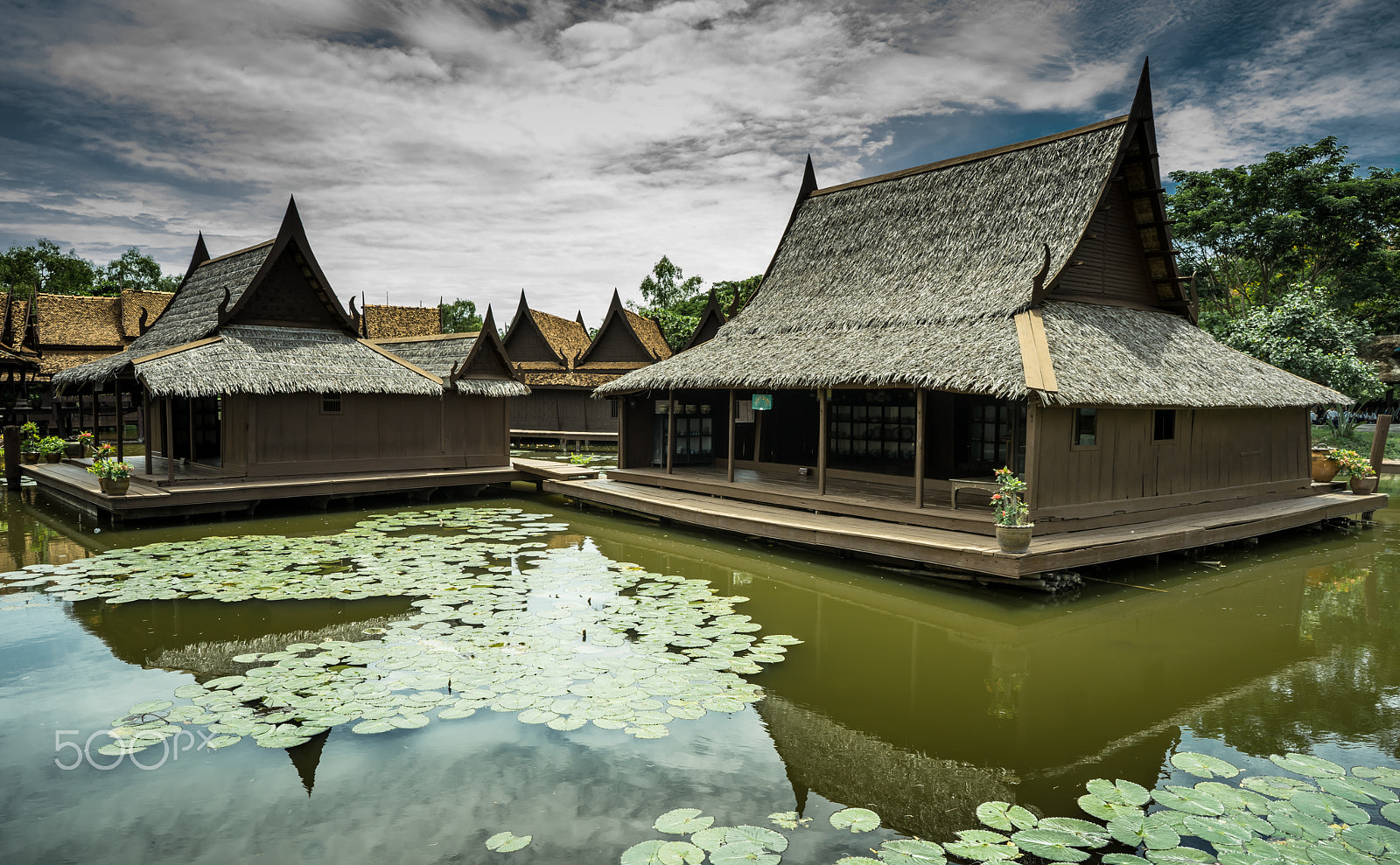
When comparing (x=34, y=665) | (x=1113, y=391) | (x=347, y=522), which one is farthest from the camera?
(x=347, y=522)

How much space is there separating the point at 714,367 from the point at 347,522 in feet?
20.1

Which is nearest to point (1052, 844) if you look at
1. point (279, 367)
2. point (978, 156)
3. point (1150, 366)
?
point (1150, 366)

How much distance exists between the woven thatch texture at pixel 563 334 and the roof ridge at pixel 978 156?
586 inches

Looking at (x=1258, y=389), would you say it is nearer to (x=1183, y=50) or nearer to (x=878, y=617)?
(x=878, y=617)

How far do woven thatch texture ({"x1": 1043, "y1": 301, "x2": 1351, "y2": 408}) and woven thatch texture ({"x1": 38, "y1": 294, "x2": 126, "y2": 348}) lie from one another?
27.9 m

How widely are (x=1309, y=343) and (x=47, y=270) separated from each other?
184ft

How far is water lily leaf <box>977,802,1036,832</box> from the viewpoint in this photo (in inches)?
150

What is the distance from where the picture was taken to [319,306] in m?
15.2

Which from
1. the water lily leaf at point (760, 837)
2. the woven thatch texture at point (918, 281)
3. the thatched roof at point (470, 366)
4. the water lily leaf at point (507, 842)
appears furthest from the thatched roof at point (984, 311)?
the water lily leaf at point (507, 842)

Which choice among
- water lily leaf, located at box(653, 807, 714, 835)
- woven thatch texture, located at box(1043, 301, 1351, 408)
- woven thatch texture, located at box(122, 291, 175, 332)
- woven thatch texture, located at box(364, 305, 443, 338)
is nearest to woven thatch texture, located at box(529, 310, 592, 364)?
woven thatch texture, located at box(364, 305, 443, 338)

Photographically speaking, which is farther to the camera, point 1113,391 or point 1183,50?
point 1183,50

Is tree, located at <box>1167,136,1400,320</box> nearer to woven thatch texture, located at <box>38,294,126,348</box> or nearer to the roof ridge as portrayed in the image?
the roof ridge

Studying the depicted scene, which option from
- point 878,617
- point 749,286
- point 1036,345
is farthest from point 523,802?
point 749,286

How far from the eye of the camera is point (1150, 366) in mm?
10055
